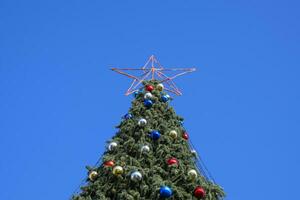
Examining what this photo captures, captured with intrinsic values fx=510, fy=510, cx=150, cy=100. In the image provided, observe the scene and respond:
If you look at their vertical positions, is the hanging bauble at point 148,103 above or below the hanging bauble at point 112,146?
above

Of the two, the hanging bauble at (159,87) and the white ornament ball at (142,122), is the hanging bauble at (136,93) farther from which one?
the white ornament ball at (142,122)

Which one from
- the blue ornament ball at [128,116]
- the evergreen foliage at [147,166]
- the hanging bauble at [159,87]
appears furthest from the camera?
the hanging bauble at [159,87]

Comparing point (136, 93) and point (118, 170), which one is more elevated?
point (136, 93)

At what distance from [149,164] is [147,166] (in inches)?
2.8

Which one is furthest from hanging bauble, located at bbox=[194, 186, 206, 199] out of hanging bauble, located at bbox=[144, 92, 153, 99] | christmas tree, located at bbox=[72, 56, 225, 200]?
hanging bauble, located at bbox=[144, 92, 153, 99]

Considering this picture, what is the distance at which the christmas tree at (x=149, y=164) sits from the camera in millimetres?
10648

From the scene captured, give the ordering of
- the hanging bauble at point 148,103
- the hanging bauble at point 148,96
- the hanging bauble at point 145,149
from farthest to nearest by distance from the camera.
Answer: the hanging bauble at point 148,96 → the hanging bauble at point 148,103 → the hanging bauble at point 145,149

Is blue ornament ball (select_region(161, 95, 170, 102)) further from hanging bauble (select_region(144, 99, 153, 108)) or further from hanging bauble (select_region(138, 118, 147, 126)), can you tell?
hanging bauble (select_region(138, 118, 147, 126))

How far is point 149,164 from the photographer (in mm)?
11406

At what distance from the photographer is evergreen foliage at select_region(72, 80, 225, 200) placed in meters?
10.6

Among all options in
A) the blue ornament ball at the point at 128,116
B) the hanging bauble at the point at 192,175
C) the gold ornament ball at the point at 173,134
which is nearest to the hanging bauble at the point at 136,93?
the blue ornament ball at the point at 128,116

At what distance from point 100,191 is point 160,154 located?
1.67 m

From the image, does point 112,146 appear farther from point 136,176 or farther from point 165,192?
point 165,192

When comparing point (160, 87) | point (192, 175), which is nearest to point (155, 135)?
point (192, 175)
